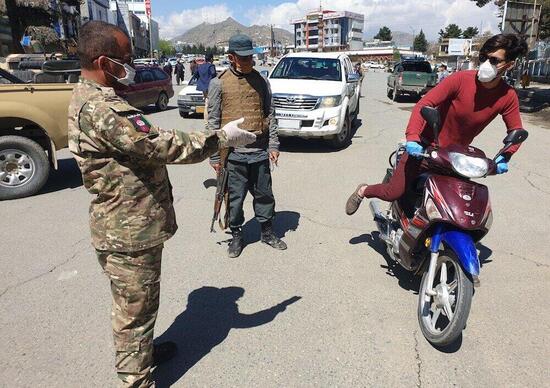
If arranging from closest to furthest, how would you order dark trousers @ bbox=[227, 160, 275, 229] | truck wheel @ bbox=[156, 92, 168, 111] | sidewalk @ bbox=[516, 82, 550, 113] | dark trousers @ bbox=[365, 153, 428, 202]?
1. dark trousers @ bbox=[365, 153, 428, 202]
2. dark trousers @ bbox=[227, 160, 275, 229]
3. truck wheel @ bbox=[156, 92, 168, 111]
4. sidewalk @ bbox=[516, 82, 550, 113]

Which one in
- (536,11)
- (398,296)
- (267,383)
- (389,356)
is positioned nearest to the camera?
(267,383)

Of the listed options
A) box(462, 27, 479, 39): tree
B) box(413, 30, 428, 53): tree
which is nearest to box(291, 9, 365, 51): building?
box(413, 30, 428, 53): tree

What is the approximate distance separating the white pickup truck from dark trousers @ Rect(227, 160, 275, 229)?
455 centimetres

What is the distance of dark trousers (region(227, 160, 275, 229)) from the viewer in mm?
4266

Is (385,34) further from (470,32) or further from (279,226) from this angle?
(279,226)

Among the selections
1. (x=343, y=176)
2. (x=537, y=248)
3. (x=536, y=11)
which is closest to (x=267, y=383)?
(x=537, y=248)

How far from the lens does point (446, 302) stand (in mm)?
2912

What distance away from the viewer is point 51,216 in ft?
17.6

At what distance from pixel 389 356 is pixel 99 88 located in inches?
92.6

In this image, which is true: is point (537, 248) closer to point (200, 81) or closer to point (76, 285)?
point (76, 285)

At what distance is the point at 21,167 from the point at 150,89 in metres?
9.79

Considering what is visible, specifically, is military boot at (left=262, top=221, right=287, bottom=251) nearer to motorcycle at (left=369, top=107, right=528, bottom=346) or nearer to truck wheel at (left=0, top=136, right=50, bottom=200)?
motorcycle at (left=369, top=107, right=528, bottom=346)

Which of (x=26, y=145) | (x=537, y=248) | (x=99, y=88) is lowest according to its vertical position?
(x=537, y=248)

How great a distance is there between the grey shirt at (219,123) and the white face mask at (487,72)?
1922 millimetres
